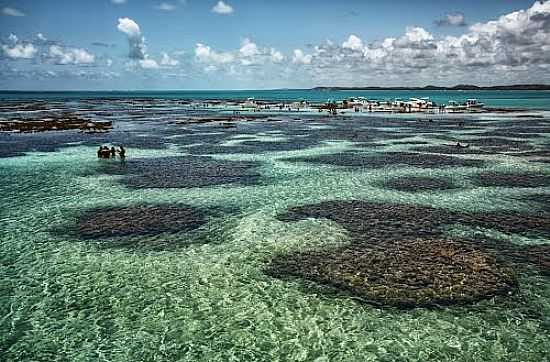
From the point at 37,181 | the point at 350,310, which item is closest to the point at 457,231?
the point at 350,310

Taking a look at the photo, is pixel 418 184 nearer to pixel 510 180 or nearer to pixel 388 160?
pixel 510 180

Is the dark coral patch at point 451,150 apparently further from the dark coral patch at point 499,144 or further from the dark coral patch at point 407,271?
the dark coral patch at point 407,271

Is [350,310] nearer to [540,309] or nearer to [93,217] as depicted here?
[540,309]

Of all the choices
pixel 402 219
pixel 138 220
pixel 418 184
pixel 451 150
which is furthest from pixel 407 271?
pixel 451 150

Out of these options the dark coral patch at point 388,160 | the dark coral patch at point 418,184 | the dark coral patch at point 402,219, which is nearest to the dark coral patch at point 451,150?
the dark coral patch at point 388,160

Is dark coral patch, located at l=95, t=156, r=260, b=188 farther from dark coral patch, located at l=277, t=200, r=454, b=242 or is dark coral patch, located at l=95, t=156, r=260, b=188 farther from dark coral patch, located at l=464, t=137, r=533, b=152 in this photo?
dark coral patch, located at l=464, t=137, r=533, b=152

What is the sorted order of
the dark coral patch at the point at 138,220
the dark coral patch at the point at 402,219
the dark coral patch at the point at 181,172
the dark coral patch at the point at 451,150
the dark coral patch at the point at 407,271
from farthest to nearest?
the dark coral patch at the point at 451,150
the dark coral patch at the point at 181,172
the dark coral patch at the point at 138,220
the dark coral patch at the point at 402,219
the dark coral patch at the point at 407,271
